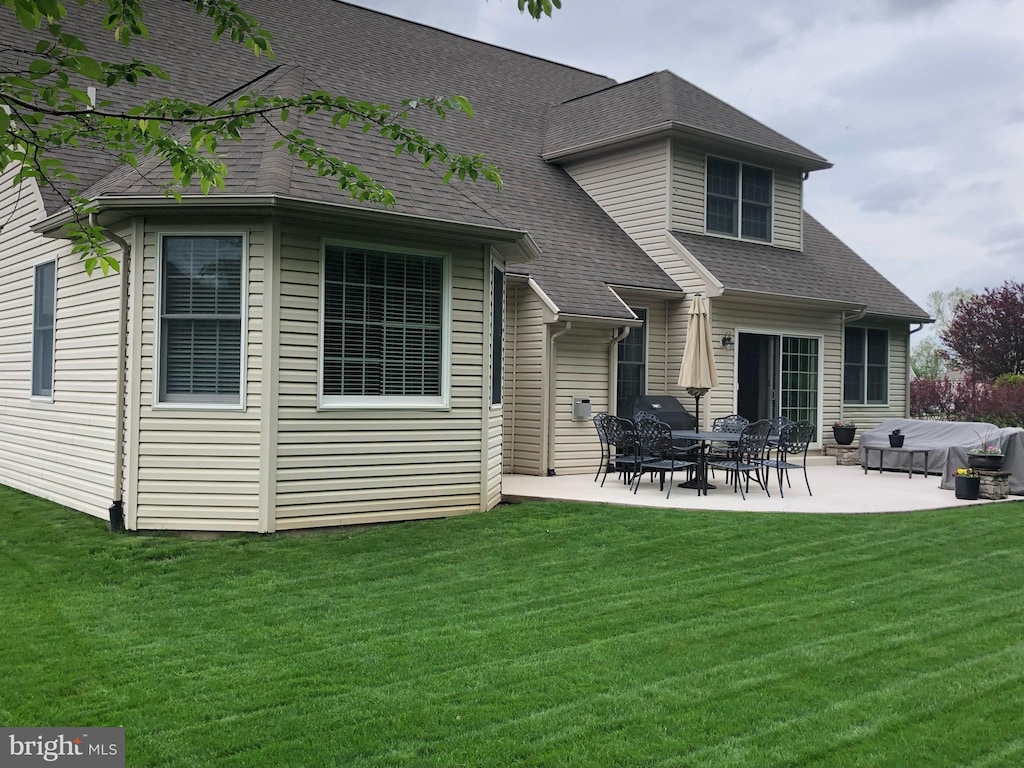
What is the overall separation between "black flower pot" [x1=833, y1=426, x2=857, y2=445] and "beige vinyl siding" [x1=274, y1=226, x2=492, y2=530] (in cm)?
854

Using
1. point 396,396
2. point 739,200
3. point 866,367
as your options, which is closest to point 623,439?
point 396,396

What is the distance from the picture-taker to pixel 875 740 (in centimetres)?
384

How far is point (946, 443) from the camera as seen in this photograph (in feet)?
43.5

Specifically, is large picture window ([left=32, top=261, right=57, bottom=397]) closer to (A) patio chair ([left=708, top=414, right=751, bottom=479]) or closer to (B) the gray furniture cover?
(A) patio chair ([left=708, top=414, right=751, bottom=479])

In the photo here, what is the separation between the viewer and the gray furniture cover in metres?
11.5

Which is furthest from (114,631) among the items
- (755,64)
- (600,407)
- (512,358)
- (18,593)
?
(755,64)

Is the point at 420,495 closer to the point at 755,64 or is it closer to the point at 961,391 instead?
the point at 755,64

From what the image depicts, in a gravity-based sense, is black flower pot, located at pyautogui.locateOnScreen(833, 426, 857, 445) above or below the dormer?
below

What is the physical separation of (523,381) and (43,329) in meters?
6.15

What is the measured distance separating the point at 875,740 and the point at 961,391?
2426 centimetres

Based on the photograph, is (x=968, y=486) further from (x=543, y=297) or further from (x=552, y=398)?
(x=543, y=297)

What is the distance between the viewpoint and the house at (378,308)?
802 centimetres

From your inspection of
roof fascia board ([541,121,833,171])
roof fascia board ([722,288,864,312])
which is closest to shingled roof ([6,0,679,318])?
roof fascia board ([541,121,833,171])

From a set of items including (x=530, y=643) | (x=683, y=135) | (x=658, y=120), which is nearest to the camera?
(x=530, y=643)
